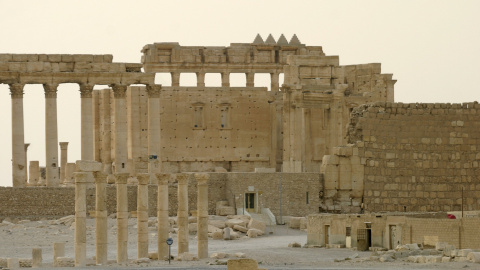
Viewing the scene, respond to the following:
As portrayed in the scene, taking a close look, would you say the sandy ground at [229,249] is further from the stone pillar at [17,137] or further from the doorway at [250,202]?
the stone pillar at [17,137]

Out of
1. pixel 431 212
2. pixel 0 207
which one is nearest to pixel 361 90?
pixel 0 207

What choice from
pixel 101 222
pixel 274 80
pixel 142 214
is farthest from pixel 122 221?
pixel 274 80

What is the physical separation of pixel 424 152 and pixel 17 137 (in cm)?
2463

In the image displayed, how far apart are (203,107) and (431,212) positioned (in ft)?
94.2

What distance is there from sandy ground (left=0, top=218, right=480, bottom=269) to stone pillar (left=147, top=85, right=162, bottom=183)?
10512mm

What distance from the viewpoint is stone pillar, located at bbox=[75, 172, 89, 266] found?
174 feet

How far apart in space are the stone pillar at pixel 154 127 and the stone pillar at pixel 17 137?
19.5ft

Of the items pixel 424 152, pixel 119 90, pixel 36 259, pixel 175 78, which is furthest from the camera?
pixel 175 78

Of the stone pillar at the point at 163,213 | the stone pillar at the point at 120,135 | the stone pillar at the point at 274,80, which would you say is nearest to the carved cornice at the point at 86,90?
the stone pillar at the point at 120,135

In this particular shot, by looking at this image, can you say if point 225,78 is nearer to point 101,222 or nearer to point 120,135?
point 120,135

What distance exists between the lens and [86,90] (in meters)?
77.0

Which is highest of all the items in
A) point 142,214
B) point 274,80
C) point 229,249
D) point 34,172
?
point 274,80

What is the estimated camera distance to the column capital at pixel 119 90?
77.4 meters

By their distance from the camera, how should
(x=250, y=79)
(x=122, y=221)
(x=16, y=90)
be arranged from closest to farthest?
(x=122, y=221)
(x=16, y=90)
(x=250, y=79)
